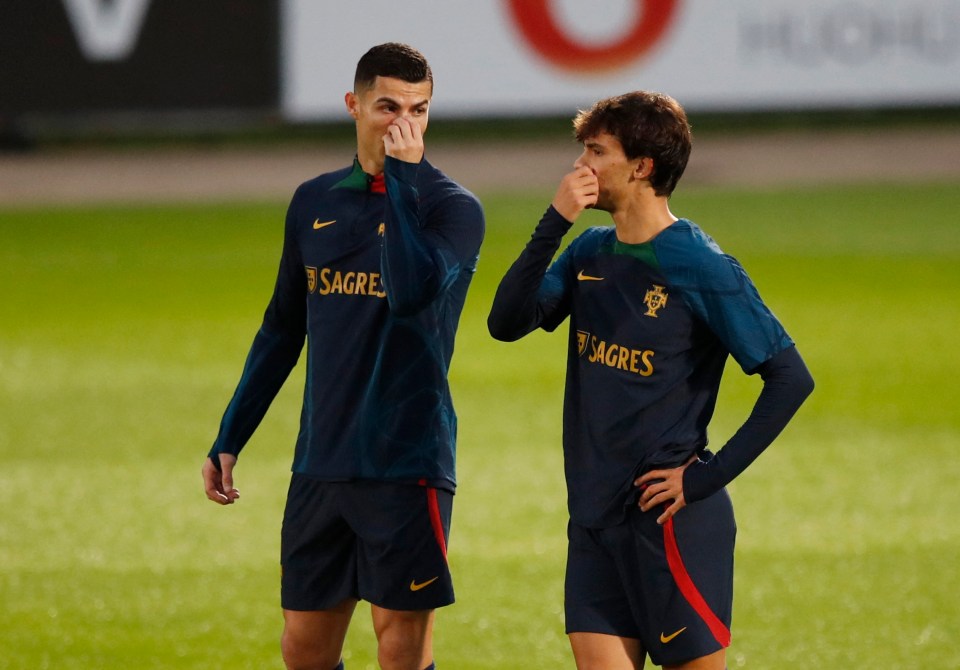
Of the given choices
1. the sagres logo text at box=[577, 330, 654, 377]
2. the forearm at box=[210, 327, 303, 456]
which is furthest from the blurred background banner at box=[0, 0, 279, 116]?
the sagres logo text at box=[577, 330, 654, 377]

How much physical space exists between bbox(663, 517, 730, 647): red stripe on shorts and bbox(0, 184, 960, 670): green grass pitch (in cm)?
205

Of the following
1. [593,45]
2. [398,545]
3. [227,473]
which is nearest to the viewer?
[398,545]

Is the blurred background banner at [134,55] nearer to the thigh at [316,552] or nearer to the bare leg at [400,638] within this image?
the thigh at [316,552]

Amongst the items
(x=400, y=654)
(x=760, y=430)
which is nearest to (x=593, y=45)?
(x=400, y=654)

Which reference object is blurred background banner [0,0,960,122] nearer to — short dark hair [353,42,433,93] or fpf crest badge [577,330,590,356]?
short dark hair [353,42,433,93]

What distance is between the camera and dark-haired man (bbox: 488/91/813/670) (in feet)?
13.0

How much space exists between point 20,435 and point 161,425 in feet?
2.74

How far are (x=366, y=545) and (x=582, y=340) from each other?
0.84 m

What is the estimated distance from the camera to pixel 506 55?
18.8 meters

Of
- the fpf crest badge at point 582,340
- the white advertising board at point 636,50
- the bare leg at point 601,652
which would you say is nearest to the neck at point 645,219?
the fpf crest badge at point 582,340

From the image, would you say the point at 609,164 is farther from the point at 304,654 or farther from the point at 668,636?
the point at 304,654

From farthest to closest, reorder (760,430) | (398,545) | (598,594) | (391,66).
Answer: (398,545)
(391,66)
(598,594)
(760,430)

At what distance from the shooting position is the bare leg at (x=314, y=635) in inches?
176

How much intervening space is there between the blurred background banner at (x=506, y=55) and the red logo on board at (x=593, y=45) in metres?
0.02
